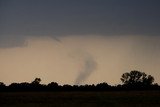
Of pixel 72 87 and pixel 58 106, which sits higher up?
pixel 72 87

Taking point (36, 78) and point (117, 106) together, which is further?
point (36, 78)

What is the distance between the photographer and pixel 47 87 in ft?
340

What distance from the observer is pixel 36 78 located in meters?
165

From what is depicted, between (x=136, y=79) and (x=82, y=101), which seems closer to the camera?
(x=82, y=101)

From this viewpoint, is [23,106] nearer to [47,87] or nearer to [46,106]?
[46,106]

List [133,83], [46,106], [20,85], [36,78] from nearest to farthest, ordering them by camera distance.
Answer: [46,106] < [20,85] < [36,78] < [133,83]

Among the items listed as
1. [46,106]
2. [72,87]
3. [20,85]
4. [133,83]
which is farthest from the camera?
[133,83]

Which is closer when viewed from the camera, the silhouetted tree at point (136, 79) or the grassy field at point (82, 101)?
the grassy field at point (82, 101)

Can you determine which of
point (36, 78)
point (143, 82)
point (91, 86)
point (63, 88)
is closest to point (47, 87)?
point (63, 88)

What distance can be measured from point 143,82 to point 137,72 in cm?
563

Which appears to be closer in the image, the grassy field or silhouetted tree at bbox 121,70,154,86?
the grassy field

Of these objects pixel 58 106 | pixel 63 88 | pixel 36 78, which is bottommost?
pixel 58 106

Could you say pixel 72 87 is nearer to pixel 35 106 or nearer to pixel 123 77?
pixel 35 106

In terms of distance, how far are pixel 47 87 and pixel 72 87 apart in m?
6.41
